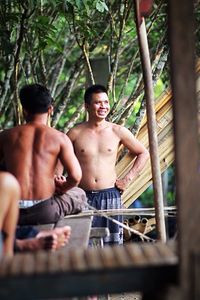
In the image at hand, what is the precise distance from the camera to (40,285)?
106 inches

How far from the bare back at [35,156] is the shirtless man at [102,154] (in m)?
1.25

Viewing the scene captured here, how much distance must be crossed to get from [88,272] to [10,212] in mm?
521

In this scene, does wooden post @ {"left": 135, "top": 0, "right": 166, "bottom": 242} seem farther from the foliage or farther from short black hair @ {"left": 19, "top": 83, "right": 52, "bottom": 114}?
the foliage

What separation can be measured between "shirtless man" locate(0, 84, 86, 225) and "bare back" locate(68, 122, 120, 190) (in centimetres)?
120

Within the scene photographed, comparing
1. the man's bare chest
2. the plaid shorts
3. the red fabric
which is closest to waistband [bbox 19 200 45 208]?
the plaid shorts

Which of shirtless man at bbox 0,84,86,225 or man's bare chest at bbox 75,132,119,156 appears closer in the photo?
shirtless man at bbox 0,84,86,225

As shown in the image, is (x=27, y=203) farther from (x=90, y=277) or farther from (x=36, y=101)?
(x=90, y=277)

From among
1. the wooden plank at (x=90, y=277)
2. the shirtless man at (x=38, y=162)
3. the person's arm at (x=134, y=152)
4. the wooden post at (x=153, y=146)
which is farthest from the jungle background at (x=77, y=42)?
the wooden plank at (x=90, y=277)

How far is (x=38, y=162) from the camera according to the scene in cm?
399

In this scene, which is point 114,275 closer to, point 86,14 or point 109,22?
point 86,14

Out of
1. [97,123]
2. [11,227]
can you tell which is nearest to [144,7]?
[97,123]

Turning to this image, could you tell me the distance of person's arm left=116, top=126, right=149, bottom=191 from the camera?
17.8 feet

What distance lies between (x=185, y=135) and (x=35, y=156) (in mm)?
1458

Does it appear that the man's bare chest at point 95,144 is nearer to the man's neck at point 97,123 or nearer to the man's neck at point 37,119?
the man's neck at point 97,123
